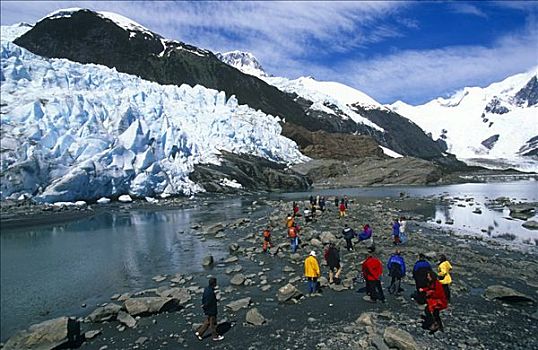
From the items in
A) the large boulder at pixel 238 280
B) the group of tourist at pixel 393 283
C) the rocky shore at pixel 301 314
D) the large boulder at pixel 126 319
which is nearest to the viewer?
the rocky shore at pixel 301 314

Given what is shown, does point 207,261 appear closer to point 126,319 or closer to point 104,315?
point 104,315

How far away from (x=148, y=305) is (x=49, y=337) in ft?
8.94

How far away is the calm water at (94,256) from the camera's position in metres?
14.6

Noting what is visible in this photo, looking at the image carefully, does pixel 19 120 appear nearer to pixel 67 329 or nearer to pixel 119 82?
pixel 119 82

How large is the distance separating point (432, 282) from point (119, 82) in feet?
202

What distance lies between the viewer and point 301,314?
1148cm

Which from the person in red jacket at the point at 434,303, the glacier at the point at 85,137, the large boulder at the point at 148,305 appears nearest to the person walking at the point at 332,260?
the person in red jacket at the point at 434,303

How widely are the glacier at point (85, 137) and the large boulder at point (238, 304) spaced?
34.7 meters

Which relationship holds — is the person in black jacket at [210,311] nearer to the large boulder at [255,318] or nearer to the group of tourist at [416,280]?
the large boulder at [255,318]

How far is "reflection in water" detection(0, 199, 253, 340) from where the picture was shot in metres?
14.5

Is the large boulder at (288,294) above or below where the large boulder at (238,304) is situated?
above

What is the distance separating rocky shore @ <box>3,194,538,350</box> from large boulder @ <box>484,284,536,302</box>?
2cm

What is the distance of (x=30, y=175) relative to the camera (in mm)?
40281

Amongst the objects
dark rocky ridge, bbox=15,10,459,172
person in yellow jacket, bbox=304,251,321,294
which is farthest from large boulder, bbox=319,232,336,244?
dark rocky ridge, bbox=15,10,459,172
